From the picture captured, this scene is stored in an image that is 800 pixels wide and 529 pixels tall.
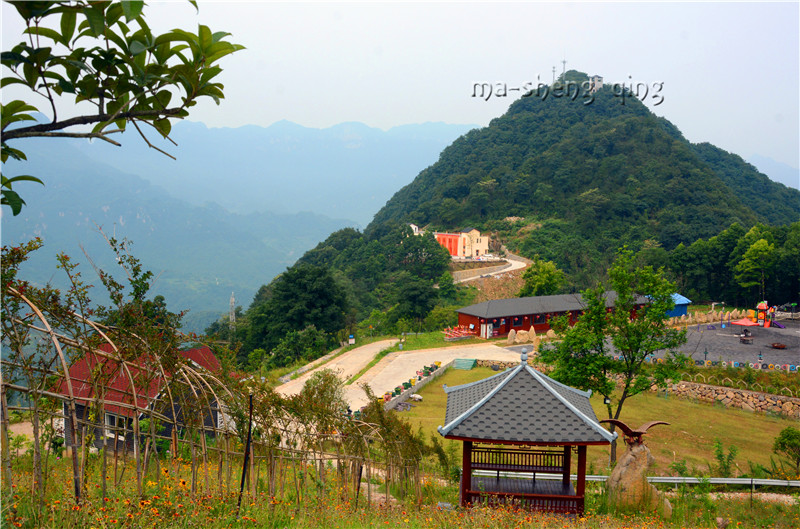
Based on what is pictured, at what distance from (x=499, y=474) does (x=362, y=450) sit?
222 centimetres

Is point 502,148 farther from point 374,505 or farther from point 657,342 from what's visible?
point 374,505

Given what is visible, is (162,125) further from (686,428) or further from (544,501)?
(686,428)

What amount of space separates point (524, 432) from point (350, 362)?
53.2 ft

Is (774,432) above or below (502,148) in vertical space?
below

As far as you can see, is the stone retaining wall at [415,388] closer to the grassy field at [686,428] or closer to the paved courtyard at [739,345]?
the grassy field at [686,428]

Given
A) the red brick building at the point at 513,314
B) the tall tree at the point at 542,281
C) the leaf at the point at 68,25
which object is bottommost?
the red brick building at the point at 513,314

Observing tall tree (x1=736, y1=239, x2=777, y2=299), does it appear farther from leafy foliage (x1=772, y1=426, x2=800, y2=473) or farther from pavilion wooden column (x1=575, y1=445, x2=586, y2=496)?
pavilion wooden column (x1=575, y1=445, x2=586, y2=496)

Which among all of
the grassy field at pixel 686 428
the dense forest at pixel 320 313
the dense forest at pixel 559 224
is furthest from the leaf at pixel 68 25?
the dense forest at pixel 559 224

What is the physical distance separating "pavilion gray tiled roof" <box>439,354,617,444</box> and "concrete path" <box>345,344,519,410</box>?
30.4 ft

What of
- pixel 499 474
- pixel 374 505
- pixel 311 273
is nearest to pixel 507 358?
pixel 311 273

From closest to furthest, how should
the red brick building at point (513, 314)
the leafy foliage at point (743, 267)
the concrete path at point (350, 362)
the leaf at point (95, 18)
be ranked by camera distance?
1. the leaf at point (95, 18)
2. the concrete path at point (350, 362)
3. the red brick building at point (513, 314)
4. the leafy foliage at point (743, 267)

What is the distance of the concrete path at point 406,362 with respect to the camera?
1818 cm

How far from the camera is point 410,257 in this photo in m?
45.5

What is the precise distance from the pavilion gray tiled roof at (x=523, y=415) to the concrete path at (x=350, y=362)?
1081 centimetres
